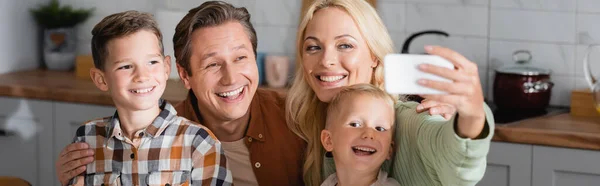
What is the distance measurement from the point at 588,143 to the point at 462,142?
162 centimetres

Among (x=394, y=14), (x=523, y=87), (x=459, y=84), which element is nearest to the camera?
A: (x=459, y=84)

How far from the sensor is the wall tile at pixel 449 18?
3.58 meters

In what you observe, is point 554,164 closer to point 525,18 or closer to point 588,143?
point 588,143

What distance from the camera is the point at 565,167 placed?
3.09m

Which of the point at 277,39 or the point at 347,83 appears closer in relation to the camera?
the point at 347,83

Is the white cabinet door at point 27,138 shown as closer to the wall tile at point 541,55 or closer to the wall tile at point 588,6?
the wall tile at point 541,55

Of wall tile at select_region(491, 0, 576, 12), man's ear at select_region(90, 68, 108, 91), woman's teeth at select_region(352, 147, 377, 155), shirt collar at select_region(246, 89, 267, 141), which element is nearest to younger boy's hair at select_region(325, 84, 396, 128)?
woman's teeth at select_region(352, 147, 377, 155)

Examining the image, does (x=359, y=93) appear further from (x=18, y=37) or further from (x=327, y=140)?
(x=18, y=37)

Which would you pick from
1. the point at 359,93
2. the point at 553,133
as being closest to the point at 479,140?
the point at 359,93

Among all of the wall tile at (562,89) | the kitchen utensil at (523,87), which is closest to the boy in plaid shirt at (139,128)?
the kitchen utensil at (523,87)

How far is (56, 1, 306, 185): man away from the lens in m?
2.05

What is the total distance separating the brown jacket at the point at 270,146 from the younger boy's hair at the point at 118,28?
434 millimetres

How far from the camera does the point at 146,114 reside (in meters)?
1.86

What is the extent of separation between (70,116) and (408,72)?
259cm
